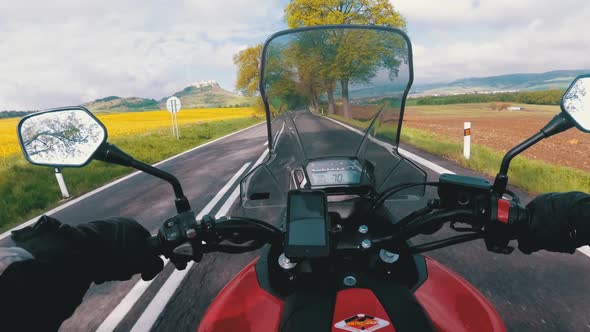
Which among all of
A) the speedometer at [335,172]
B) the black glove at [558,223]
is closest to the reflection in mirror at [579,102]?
the black glove at [558,223]

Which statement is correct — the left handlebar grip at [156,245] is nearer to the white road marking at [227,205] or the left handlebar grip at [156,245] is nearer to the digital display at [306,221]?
the digital display at [306,221]

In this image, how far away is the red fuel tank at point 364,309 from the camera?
958 mm

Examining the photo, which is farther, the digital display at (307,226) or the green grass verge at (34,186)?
the green grass verge at (34,186)

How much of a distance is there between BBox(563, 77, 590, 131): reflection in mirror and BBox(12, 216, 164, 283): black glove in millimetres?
1610

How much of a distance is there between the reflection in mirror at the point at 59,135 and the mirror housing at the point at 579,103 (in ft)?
5.57

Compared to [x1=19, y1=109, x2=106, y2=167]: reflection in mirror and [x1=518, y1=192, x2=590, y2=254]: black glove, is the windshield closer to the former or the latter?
[x1=518, y1=192, x2=590, y2=254]: black glove

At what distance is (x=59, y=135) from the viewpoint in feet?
4.21

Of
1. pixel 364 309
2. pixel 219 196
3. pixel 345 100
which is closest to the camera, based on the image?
pixel 364 309

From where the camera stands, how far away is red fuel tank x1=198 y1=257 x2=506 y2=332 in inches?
37.7

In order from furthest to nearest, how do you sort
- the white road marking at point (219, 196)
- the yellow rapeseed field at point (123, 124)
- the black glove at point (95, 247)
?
the yellow rapeseed field at point (123, 124)
the white road marking at point (219, 196)
the black glove at point (95, 247)

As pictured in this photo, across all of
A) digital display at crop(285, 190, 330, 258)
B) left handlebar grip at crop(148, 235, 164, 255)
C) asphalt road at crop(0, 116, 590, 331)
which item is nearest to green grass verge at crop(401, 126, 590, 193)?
asphalt road at crop(0, 116, 590, 331)

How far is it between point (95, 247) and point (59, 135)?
50 cm

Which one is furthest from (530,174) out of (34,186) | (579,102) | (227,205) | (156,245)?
(34,186)

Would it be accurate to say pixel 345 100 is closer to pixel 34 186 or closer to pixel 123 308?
pixel 123 308
